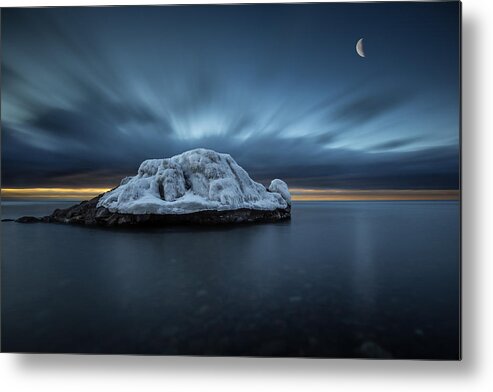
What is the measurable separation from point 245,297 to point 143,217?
2.67 m

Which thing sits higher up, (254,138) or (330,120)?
(330,120)

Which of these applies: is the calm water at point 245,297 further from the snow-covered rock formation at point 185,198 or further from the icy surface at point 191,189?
the icy surface at point 191,189

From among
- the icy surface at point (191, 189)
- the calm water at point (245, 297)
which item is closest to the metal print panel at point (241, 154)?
the calm water at point (245, 297)

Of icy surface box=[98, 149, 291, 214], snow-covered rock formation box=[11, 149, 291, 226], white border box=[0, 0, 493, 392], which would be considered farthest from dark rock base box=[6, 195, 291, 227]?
white border box=[0, 0, 493, 392]

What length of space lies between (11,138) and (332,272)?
175 inches

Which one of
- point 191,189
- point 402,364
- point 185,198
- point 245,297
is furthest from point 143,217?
point 402,364

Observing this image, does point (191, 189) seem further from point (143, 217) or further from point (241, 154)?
point (241, 154)

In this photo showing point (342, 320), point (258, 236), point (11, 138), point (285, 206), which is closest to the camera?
point (342, 320)

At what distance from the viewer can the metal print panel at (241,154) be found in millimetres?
2725

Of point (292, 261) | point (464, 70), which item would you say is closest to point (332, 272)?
point (292, 261)

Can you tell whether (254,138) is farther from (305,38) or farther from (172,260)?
(172,260)

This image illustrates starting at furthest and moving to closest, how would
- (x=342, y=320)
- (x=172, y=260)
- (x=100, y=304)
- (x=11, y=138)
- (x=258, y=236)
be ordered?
1. (x=258, y=236)
2. (x=172, y=260)
3. (x=11, y=138)
4. (x=100, y=304)
5. (x=342, y=320)

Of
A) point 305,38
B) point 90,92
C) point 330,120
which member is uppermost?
point 305,38

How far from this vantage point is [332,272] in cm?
320
